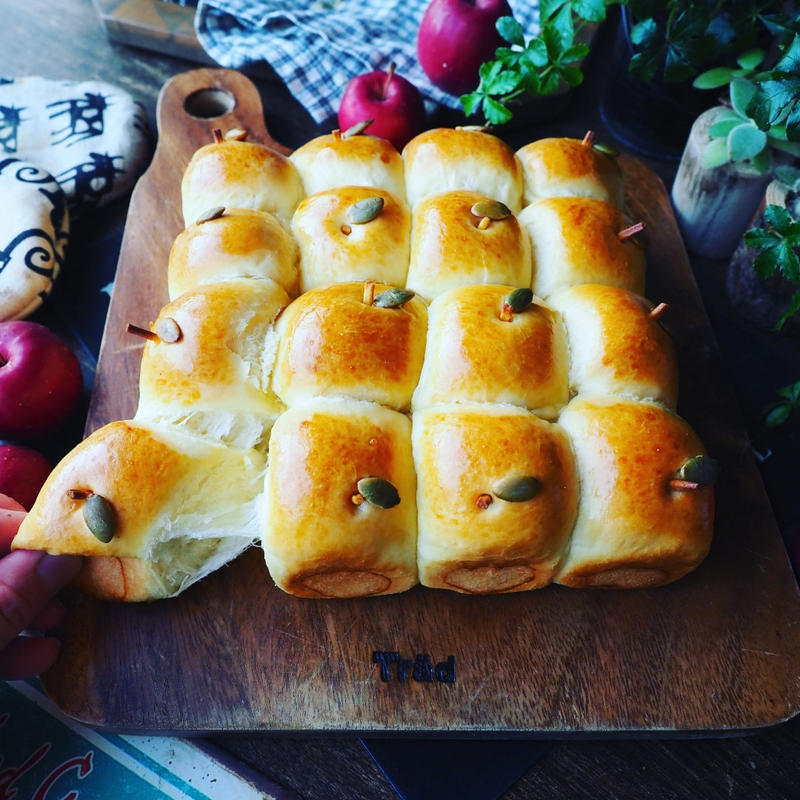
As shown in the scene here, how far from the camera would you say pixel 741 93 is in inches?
Result: 53.2

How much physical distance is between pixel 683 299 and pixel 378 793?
1.14 meters

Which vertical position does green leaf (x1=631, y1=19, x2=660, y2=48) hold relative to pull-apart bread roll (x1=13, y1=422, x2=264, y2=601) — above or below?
above

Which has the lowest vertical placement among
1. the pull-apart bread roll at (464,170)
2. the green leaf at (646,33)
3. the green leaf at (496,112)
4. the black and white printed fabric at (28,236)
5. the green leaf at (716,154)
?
the black and white printed fabric at (28,236)

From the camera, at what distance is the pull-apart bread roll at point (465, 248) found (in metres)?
1.18

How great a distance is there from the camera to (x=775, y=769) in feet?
3.63

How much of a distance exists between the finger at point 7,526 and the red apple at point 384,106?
116 cm

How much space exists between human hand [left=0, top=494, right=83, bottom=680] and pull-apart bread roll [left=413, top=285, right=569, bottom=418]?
609mm

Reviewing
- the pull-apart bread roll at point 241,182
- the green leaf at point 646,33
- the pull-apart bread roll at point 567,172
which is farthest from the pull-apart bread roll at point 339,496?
the green leaf at point 646,33

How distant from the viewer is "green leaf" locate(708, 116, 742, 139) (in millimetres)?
1372

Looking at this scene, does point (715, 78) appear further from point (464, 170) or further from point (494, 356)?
point (494, 356)

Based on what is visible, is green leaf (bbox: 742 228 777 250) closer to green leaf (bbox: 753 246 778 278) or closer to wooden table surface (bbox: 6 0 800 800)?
green leaf (bbox: 753 246 778 278)

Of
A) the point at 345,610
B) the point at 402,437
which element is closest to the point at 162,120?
the point at 402,437

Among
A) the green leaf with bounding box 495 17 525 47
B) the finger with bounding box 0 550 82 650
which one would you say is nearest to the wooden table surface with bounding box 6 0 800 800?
the finger with bounding box 0 550 82 650

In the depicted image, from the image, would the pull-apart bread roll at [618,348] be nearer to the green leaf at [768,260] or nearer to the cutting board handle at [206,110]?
the green leaf at [768,260]
